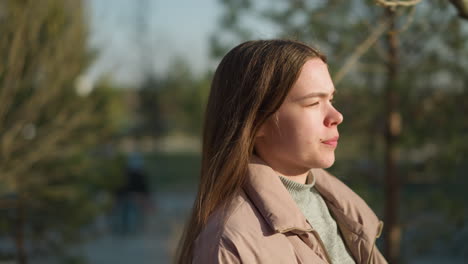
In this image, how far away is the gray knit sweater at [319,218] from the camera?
1529mm

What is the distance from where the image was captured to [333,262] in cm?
150

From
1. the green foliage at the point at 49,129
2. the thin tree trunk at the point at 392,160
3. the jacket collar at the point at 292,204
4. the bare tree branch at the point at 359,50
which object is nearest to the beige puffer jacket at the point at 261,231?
the jacket collar at the point at 292,204

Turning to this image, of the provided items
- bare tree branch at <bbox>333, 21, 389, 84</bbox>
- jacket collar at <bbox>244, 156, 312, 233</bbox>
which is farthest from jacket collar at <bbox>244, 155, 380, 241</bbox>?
bare tree branch at <bbox>333, 21, 389, 84</bbox>

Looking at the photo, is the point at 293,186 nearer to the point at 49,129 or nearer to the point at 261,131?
the point at 261,131

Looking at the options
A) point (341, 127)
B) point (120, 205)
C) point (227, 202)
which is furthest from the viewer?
point (120, 205)

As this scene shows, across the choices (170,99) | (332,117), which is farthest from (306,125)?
(170,99)

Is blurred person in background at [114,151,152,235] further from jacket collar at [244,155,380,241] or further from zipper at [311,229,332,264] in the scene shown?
zipper at [311,229,332,264]

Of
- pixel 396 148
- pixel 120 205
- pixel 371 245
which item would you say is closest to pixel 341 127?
pixel 396 148

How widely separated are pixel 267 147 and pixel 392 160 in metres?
3.07

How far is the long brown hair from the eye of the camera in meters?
1.43

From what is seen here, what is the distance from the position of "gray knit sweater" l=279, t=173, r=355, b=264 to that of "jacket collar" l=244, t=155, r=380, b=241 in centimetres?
5

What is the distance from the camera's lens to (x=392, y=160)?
A: 14.2 feet

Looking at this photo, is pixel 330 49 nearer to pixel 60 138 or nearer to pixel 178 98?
pixel 60 138

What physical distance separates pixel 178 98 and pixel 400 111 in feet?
57.5
